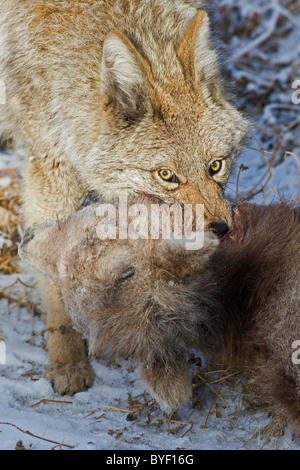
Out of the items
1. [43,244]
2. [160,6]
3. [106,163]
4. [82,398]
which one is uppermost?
[160,6]

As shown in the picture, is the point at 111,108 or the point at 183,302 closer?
the point at 183,302

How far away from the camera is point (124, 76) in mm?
3318

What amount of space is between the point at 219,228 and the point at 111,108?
1082mm

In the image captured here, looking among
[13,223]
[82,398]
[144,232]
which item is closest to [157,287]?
[144,232]

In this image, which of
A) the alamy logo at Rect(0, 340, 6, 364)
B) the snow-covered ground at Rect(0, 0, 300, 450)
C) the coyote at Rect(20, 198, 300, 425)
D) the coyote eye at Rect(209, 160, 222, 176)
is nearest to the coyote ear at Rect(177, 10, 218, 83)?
the coyote eye at Rect(209, 160, 222, 176)

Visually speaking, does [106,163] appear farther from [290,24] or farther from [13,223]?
[290,24]

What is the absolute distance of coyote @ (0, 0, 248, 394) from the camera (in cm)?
327

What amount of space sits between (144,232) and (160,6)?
1.76m

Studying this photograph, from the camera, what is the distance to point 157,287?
2.56 metres

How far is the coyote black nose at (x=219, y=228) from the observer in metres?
2.91

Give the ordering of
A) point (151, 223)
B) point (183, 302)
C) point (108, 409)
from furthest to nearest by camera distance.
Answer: point (108, 409) < point (151, 223) < point (183, 302)

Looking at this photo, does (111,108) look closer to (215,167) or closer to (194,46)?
(194,46)

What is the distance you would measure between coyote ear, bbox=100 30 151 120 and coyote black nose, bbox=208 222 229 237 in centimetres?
85

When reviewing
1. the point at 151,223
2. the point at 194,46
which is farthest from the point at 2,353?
the point at 194,46
